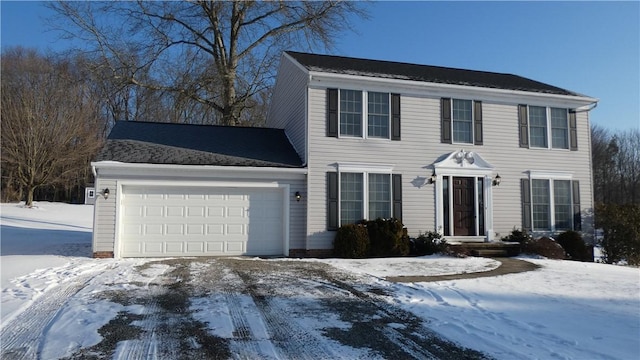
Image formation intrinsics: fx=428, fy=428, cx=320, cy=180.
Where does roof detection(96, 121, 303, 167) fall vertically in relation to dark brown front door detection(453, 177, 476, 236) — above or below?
above

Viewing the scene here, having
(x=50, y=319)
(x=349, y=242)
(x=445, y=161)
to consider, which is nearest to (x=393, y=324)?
(x=50, y=319)

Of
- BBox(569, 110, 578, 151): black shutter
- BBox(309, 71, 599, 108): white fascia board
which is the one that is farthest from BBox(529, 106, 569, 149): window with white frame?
BBox(309, 71, 599, 108): white fascia board

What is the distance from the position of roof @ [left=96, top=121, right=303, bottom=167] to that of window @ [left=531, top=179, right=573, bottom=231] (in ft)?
25.3

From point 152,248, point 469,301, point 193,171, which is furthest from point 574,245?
point 152,248

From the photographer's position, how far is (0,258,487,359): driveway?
424cm

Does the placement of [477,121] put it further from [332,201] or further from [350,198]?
[332,201]

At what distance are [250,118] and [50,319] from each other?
21.0 m

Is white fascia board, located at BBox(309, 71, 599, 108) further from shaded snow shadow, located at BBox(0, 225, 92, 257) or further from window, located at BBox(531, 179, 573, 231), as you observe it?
shaded snow shadow, located at BBox(0, 225, 92, 257)

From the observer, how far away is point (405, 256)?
38.3 feet

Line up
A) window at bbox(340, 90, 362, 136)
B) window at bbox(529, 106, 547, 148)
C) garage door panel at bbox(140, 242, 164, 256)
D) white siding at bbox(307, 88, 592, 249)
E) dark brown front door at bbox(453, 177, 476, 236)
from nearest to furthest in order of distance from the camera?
garage door panel at bbox(140, 242, 164, 256), white siding at bbox(307, 88, 592, 249), window at bbox(340, 90, 362, 136), dark brown front door at bbox(453, 177, 476, 236), window at bbox(529, 106, 547, 148)

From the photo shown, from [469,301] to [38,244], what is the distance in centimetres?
1268

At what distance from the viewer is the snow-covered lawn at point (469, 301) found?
4.54m

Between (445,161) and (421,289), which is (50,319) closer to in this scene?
(421,289)

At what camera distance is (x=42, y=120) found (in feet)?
92.0
